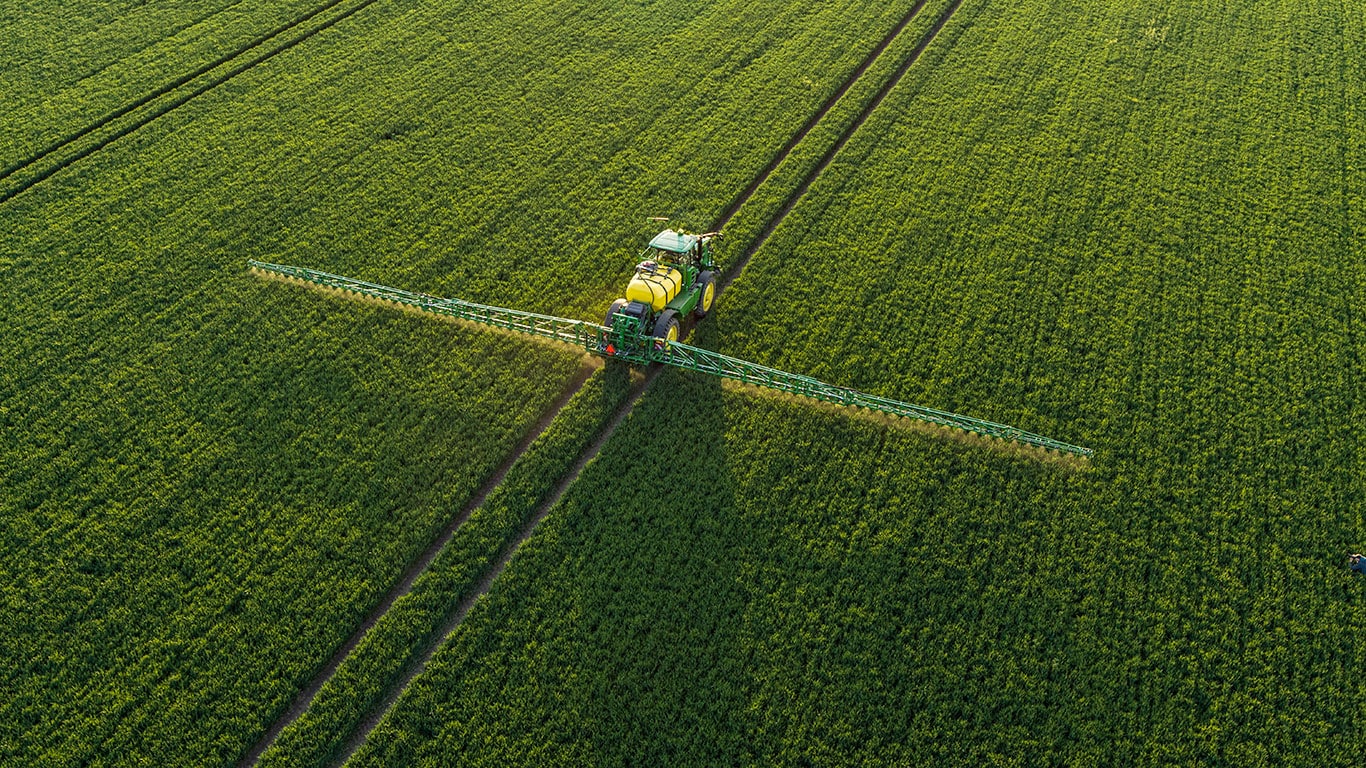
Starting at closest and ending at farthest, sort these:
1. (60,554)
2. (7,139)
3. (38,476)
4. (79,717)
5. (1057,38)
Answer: (79,717), (60,554), (38,476), (7,139), (1057,38)

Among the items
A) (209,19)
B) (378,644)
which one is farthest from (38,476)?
(209,19)

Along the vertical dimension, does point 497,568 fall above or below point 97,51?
below

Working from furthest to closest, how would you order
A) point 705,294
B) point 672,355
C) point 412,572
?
point 705,294 < point 672,355 < point 412,572

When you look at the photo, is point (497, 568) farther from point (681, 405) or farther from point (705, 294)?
point (705, 294)

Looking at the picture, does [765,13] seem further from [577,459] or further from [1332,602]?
[1332,602]

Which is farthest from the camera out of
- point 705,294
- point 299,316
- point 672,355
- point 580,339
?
point 299,316

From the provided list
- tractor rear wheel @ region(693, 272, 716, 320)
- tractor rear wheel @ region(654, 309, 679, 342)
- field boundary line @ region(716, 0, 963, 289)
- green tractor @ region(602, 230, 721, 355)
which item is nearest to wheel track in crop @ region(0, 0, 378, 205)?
green tractor @ region(602, 230, 721, 355)

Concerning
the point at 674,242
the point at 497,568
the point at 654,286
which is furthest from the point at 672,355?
the point at 497,568

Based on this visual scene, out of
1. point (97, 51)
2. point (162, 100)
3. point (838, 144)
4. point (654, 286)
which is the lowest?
point (838, 144)
